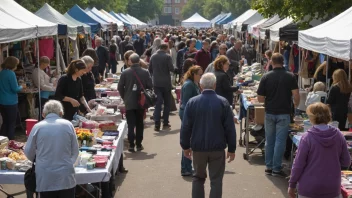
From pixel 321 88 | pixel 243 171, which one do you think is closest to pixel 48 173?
pixel 243 171

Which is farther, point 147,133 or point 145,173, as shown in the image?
point 147,133

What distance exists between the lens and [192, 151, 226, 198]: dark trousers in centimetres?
678

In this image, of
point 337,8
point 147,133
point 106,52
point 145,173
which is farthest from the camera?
point 106,52

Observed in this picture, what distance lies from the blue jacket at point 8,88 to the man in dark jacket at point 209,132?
475 cm

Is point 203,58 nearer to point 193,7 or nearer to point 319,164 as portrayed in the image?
point 319,164

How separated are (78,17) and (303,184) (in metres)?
20.2

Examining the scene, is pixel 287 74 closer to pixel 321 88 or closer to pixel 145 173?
pixel 321 88

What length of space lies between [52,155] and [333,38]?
4.55 metres

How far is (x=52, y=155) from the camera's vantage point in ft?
19.0

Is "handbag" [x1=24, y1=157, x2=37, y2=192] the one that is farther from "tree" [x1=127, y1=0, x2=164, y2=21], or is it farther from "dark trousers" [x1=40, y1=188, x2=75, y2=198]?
"tree" [x1=127, y1=0, x2=164, y2=21]

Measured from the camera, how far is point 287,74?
889cm

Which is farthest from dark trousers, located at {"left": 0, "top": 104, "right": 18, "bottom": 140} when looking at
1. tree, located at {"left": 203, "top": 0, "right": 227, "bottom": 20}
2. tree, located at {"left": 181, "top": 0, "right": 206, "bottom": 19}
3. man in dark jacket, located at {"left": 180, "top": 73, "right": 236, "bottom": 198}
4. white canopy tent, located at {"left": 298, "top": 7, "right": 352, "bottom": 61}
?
tree, located at {"left": 181, "top": 0, "right": 206, "bottom": 19}

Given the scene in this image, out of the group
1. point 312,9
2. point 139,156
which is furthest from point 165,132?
point 312,9

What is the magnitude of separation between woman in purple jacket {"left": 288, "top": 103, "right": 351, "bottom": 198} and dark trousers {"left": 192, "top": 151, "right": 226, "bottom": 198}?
4.20 ft
